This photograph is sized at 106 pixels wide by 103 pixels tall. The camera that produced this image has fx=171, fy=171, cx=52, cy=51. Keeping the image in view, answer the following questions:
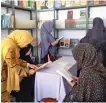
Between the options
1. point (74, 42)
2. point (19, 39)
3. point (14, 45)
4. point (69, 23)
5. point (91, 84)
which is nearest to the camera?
point (91, 84)

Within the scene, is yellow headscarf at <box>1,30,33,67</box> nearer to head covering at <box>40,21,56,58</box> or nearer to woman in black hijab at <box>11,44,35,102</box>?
woman in black hijab at <box>11,44,35,102</box>

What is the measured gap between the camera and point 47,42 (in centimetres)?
381

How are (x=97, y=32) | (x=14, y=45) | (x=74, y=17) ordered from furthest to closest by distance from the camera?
(x=74, y=17), (x=97, y=32), (x=14, y=45)

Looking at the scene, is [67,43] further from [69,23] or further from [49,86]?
[49,86]

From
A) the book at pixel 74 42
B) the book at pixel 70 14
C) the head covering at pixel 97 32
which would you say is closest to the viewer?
the head covering at pixel 97 32

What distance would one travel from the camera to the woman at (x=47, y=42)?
3.79 metres

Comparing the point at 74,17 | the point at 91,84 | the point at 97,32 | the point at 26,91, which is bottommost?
the point at 26,91

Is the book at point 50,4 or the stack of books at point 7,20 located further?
the book at point 50,4

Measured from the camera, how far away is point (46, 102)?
199 cm

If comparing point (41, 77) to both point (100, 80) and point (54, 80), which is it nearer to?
point (54, 80)

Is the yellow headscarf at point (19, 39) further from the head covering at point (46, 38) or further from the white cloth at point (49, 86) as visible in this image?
the head covering at point (46, 38)

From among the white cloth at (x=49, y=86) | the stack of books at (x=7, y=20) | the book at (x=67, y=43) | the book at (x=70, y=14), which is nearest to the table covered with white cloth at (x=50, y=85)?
the white cloth at (x=49, y=86)

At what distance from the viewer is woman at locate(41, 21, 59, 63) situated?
12.4 feet

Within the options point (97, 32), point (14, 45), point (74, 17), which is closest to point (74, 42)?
point (74, 17)
